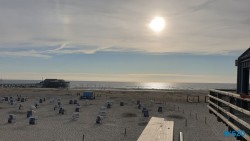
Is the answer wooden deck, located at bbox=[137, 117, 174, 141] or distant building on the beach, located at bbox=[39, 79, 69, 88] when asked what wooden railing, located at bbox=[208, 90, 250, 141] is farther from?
distant building on the beach, located at bbox=[39, 79, 69, 88]

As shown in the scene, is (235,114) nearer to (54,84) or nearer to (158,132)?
(158,132)

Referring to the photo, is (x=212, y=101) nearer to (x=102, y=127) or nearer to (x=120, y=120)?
(x=102, y=127)

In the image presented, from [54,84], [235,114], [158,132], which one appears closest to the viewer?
[158,132]

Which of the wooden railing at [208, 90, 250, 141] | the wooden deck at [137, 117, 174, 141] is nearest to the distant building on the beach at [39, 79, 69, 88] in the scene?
the wooden railing at [208, 90, 250, 141]

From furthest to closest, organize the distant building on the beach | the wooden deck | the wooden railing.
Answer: the distant building on the beach → the wooden deck → the wooden railing

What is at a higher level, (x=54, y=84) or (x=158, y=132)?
(x=158, y=132)

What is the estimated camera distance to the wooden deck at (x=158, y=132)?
635 cm

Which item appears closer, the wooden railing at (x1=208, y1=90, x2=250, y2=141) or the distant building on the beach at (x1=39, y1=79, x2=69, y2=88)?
the wooden railing at (x1=208, y1=90, x2=250, y2=141)

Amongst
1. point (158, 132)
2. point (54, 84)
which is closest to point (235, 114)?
point (158, 132)

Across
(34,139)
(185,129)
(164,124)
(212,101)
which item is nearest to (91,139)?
(34,139)

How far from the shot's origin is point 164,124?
7.66 metres

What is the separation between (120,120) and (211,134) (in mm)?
10750

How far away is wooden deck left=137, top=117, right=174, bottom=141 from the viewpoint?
6.35 m

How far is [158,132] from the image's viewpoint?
22.4 ft
